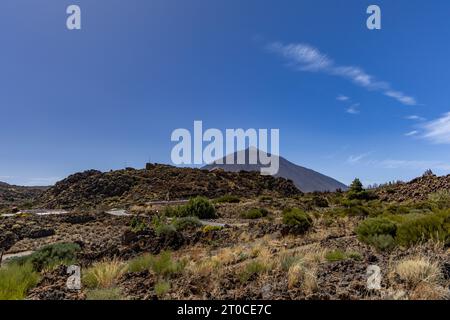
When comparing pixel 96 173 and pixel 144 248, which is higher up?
pixel 96 173

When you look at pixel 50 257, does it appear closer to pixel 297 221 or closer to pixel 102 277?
pixel 102 277

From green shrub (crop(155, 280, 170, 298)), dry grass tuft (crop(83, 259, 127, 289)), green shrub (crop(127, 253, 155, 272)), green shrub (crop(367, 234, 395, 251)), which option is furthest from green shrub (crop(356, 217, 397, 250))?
dry grass tuft (crop(83, 259, 127, 289))

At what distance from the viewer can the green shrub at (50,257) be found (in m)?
11.8

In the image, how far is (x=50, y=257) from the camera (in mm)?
12664

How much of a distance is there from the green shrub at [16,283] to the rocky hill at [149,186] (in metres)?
53.8

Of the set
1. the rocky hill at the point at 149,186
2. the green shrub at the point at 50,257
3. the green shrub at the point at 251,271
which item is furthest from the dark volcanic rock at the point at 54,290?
the rocky hill at the point at 149,186

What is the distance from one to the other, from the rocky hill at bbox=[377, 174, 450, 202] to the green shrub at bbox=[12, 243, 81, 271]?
34.5 metres

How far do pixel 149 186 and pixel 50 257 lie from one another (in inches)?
2427

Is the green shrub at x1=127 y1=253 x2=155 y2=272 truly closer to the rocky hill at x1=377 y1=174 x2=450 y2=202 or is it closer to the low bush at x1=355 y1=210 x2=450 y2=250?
the low bush at x1=355 y1=210 x2=450 y2=250

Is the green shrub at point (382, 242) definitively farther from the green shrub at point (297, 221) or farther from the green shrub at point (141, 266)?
the green shrub at point (141, 266)
